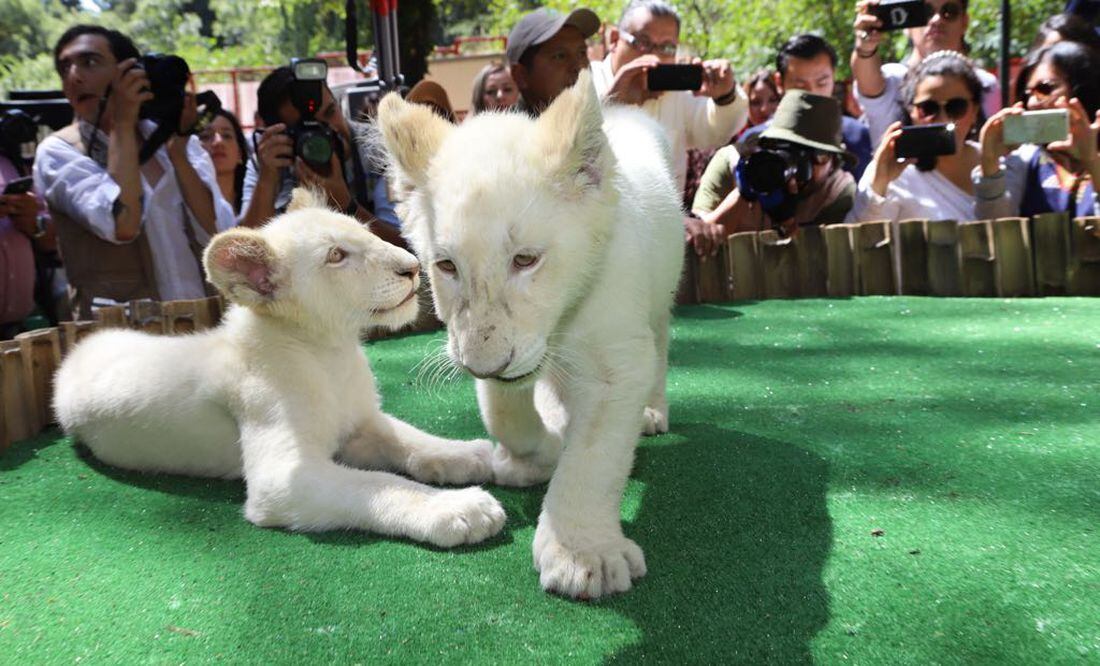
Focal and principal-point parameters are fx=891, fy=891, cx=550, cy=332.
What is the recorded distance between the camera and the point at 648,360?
8.68 feet

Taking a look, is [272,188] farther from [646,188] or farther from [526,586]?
[526,586]

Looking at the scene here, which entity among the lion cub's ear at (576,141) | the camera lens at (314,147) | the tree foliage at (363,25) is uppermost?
the tree foliage at (363,25)

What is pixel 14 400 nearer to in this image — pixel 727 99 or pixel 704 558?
pixel 704 558

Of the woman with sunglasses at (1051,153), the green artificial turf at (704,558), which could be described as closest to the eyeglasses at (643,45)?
the woman with sunglasses at (1051,153)

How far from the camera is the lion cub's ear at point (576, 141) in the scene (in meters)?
2.38

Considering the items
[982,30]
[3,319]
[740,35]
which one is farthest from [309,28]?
[3,319]

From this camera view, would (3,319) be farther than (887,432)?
Yes

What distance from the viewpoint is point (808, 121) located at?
19.9 ft

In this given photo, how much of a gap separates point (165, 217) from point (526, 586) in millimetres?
4058

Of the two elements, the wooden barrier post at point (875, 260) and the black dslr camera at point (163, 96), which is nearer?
the black dslr camera at point (163, 96)

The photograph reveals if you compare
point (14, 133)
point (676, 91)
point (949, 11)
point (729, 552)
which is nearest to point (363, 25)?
point (14, 133)

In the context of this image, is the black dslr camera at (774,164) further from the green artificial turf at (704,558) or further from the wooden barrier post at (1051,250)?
the green artificial turf at (704,558)

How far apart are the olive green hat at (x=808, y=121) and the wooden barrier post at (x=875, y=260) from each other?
1.74 feet

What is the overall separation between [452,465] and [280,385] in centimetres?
67
